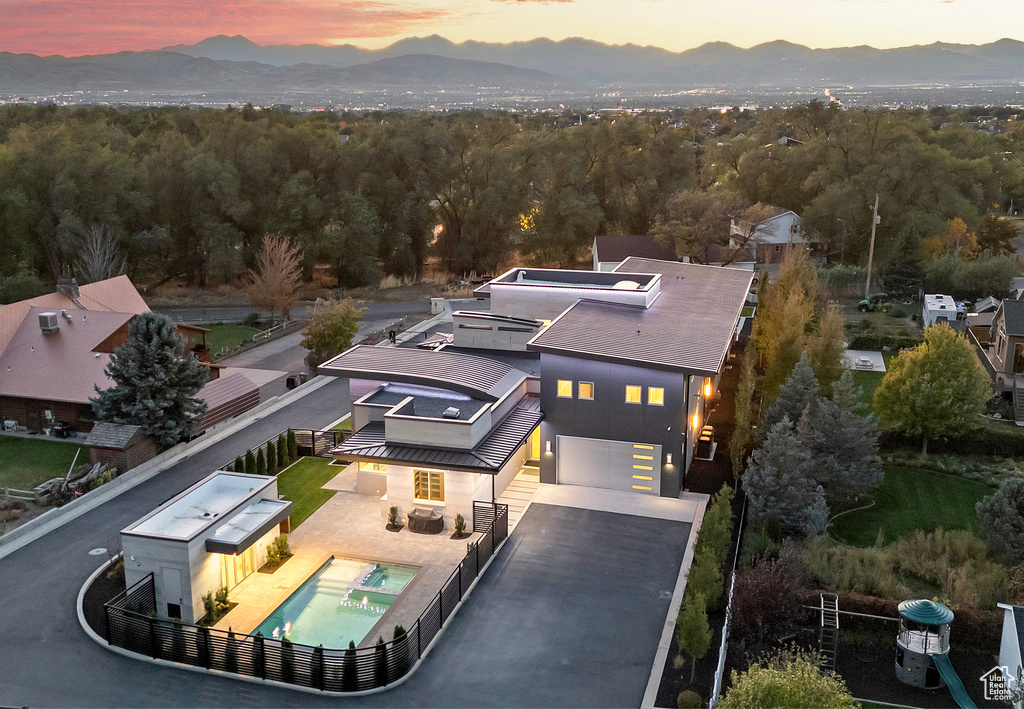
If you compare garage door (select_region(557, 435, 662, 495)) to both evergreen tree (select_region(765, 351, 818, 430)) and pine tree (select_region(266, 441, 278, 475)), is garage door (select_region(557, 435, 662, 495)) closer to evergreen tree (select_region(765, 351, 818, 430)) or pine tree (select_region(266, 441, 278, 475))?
evergreen tree (select_region(765, 351, 818, 430))

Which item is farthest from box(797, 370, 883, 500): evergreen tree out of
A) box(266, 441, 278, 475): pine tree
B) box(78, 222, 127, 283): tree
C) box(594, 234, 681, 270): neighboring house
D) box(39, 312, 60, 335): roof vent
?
box(78, 222, 127, 283): tree

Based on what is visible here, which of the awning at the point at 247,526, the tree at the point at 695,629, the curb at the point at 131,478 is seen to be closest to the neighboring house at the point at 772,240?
the curb at the point at 131,478

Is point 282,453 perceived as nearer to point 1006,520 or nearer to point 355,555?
point 355,555

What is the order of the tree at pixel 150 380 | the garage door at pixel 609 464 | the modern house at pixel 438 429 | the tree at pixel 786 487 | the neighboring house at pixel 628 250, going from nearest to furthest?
the tree at pixel 786 487
the modern house at pixel 438 429
the garage door at pixel 609 464
the tree at pixel 150 380
the neighboring house at pixel 628 250

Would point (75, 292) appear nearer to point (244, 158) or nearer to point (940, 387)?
point (244, 158)

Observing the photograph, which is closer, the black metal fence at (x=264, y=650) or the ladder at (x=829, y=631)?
the black metal fence at (x=264, y=650)

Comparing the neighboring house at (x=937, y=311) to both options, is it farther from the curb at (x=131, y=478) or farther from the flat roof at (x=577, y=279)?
the curb at (x=131, y=478)
